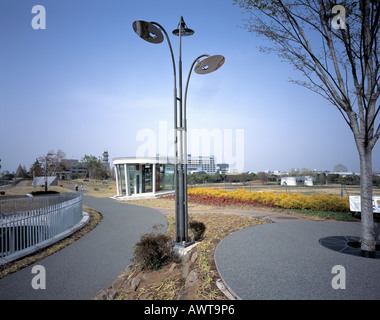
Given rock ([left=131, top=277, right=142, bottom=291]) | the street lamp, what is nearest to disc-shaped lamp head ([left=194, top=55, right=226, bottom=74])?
the street lamp

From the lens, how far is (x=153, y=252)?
15.2ft

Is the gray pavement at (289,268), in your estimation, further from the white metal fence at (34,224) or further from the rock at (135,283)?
the white metal fence at (34,224)

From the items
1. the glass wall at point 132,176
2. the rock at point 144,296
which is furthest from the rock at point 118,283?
the glass wall at point 132,176

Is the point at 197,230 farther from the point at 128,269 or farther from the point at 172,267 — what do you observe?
the point at 128,269

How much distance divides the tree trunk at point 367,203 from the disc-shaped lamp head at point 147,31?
5137 mm

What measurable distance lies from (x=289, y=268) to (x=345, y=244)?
2.39 meters

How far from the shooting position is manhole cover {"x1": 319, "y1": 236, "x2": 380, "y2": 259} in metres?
4.65

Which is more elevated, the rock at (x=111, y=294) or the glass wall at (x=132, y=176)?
the glass wall at (x=132, y=176)

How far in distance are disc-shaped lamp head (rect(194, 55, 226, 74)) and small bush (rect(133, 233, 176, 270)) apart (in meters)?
3.94

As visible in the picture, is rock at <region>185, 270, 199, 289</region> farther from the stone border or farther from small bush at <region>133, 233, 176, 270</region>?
the stone border

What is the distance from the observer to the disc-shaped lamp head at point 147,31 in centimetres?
470

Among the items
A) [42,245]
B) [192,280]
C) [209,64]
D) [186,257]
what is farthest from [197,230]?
[42,245]

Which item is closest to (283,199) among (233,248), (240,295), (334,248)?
(334,248)
